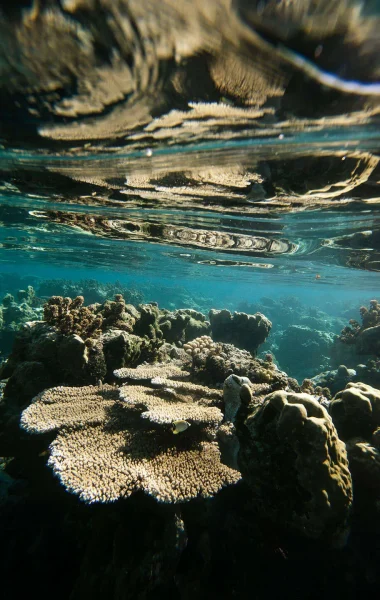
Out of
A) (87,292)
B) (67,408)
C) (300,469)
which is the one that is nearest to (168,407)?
(67,408)

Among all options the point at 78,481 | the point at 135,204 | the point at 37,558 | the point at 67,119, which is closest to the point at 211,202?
the point at 135,204

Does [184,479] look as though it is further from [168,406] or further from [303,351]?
[303,351]

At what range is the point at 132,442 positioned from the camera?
176 inches

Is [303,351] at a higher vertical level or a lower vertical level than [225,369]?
lower

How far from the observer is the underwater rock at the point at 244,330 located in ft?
48.1

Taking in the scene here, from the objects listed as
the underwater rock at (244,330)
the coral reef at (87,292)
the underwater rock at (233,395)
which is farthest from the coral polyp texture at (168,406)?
the coral reef at (87,292)

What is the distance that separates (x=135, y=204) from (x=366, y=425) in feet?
31.7

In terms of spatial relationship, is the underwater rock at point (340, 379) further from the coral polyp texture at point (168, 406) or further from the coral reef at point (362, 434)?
the coral polyp texture at point (168, 406)

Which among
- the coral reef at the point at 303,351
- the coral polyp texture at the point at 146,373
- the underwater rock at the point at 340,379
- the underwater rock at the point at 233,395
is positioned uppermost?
the underwater rock at the point at 233,395

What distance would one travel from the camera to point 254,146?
17.1 feet

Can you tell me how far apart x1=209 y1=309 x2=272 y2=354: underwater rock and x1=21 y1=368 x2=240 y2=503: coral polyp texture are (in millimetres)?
9075

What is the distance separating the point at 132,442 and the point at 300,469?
258 cm

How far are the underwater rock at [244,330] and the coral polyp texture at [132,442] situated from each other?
29.8 ft

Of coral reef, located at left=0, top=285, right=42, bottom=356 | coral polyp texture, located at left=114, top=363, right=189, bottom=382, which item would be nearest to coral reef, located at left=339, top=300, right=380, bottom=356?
coral polyp texture, located at left=114, top=363, right=189, bottom=382
